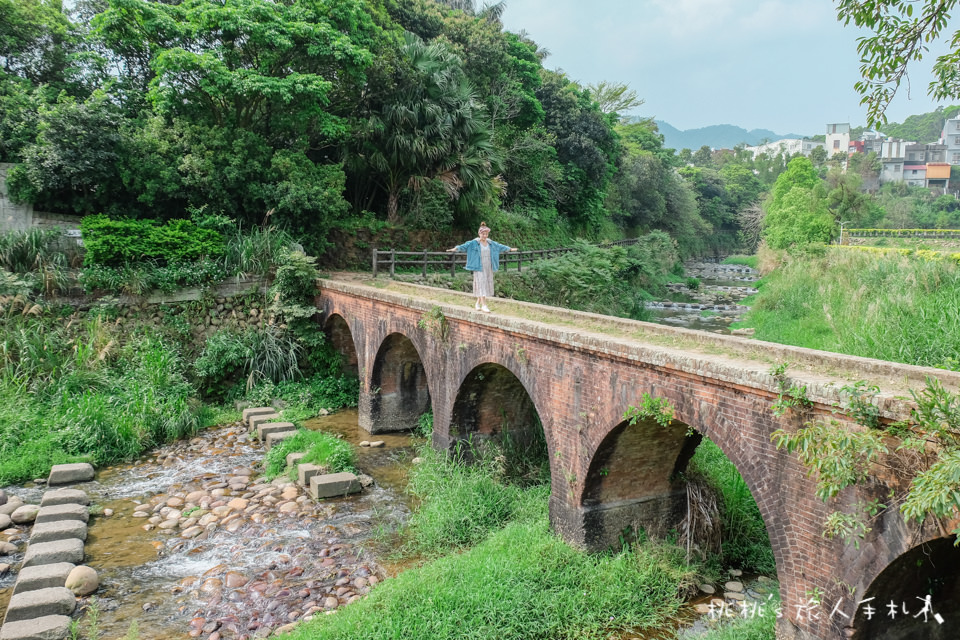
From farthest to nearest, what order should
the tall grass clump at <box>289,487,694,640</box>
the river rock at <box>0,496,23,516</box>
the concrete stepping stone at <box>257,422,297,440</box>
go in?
1. the concrete stepping stone at <box>257,422,297,440</box>
2. the river rock at <box>0,496,23,516</box>
3. the tall grass clump at <box>289,487,694,640</box>

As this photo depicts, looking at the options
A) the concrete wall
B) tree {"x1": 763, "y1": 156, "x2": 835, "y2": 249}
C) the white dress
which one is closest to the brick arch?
the white dress

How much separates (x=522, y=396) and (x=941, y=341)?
6582 mm

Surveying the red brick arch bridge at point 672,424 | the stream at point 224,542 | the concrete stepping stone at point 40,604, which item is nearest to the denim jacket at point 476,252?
the red brick arch bridge at point 672,424

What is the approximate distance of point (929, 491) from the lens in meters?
3.99

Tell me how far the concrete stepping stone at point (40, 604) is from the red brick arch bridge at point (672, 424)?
5605 mm

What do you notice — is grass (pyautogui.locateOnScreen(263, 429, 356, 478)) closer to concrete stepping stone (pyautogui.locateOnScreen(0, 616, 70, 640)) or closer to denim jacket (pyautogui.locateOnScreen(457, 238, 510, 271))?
denim jacket (pyautogui.locateOnScreen(457, 238, 510, 271))

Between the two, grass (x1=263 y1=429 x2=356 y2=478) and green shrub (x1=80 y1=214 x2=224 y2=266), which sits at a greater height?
green shrub (x1=80 y1=214 x2=224 y2=266)

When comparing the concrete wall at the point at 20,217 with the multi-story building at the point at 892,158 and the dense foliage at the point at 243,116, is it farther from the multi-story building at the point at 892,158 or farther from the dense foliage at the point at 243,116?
the multi-story building at the point at 892,158

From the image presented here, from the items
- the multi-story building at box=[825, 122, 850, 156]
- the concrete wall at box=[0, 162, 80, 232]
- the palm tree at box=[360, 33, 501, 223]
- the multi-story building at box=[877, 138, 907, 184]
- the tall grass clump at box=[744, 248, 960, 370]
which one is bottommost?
the tall grass clump at box=[744, 248, 960, 370]

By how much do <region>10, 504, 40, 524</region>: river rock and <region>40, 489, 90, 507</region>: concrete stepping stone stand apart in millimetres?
157

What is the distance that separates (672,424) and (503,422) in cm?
407

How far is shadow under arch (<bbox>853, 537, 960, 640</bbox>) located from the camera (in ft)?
16.0

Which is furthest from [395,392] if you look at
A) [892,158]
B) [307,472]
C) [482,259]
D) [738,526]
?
[892,158]

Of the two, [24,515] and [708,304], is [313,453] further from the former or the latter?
[708,304]
